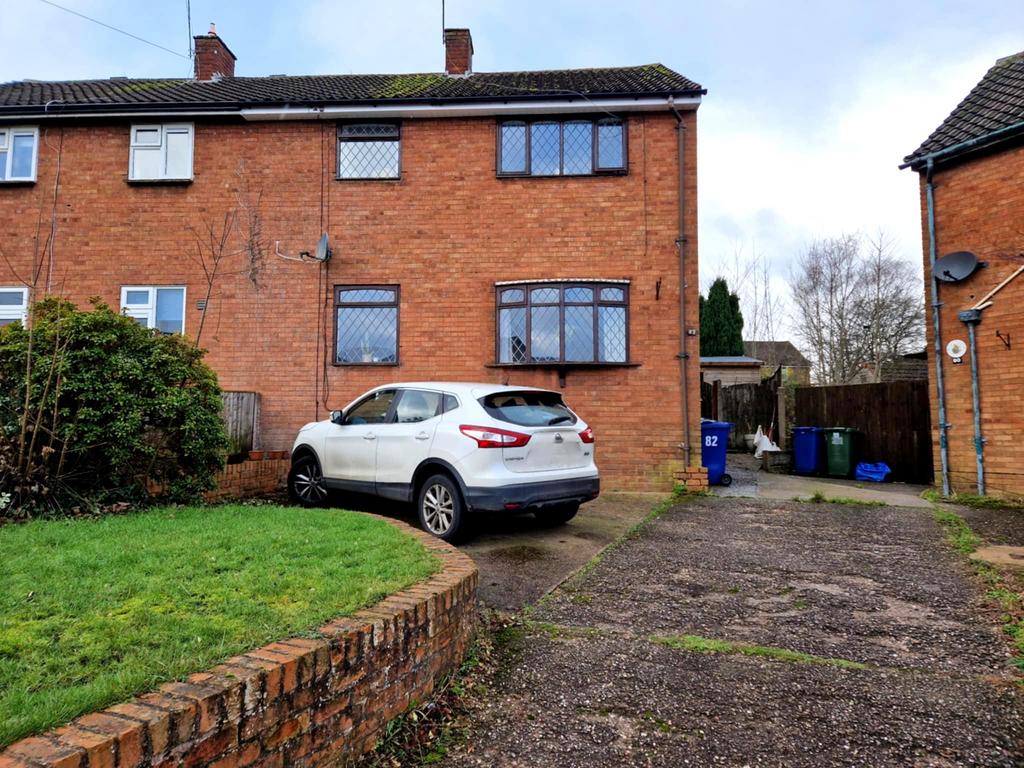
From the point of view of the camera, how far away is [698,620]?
392 cm

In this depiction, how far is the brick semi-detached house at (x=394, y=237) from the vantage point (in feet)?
32.2

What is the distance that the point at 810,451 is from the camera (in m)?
12.2

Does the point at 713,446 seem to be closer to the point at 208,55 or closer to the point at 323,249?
the point at 323,249

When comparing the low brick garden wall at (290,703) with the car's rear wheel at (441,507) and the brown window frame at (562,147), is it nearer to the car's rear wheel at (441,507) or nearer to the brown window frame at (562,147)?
the car's rear wheel at (441,507)

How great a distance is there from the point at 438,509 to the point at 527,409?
→ 1247 millimetres

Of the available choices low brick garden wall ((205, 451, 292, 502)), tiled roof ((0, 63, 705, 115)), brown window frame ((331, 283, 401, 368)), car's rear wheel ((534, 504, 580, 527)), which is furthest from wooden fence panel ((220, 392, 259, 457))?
tiled roof ((0, 63, 705, 115))

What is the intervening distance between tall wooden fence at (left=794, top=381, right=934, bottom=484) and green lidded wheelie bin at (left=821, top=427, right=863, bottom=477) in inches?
10.0

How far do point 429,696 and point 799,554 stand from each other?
399cm

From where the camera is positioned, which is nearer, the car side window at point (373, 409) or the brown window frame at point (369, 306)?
the car side window at point (373, 409)

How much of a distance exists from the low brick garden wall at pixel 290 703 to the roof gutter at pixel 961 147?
958 centimetres

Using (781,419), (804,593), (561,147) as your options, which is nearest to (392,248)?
(561,147)

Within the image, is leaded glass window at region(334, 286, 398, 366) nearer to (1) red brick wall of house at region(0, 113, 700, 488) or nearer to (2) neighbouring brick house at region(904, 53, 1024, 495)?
(1) red brick wall of house at region(0, 113, 700, 488)

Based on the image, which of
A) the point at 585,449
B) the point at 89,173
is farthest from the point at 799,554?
the point at 89,173

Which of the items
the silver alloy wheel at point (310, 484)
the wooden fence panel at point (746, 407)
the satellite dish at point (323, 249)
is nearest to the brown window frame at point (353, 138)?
the satellite dish at point (323, 249)
